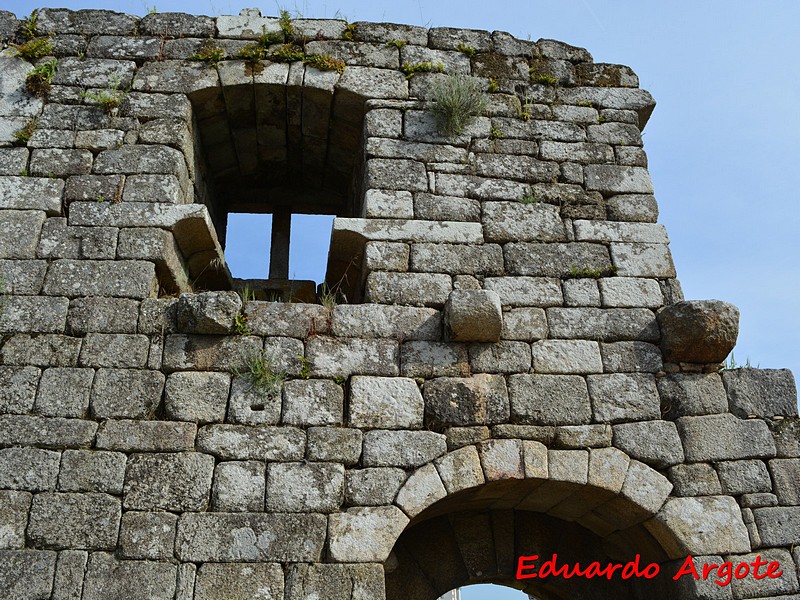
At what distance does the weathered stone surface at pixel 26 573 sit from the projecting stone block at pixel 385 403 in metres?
1.73

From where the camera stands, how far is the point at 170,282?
475cm

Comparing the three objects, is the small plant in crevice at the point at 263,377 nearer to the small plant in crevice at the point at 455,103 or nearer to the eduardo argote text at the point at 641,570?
the eduardo argote text at the point at 641,570

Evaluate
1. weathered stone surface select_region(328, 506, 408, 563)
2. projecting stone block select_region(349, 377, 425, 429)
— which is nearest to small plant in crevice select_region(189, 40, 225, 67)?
projecting stone block select_region(349, 377, 425, 429)

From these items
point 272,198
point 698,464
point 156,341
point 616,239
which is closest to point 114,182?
point 156,341

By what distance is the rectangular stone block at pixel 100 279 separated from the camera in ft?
14.4

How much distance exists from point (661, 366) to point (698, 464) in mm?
650

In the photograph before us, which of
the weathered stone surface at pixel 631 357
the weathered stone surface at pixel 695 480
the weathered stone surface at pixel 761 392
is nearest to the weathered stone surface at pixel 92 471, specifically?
the weathered stone surface at pixel 631 357

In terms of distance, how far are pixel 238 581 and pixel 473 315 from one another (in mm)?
1990

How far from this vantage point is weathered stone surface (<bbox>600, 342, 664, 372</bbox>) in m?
4.51

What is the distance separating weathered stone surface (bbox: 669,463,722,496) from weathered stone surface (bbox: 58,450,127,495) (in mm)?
3181

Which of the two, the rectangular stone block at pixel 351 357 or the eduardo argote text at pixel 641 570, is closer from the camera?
the eduardo argote text at pixel 641 570

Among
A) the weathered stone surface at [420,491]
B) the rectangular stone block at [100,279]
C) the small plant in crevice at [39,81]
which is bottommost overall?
the weathered stone surface at [420,491]

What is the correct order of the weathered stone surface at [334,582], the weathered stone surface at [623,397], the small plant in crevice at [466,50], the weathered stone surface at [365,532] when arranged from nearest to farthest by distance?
the weathered stone surface at [334,582], the weathered stone surface at [365,532], the weathered stone surface at [623,397], the small plant in crevice at [466,50]

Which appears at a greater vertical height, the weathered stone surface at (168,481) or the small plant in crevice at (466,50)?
the small plant in crevice at (466,50)
